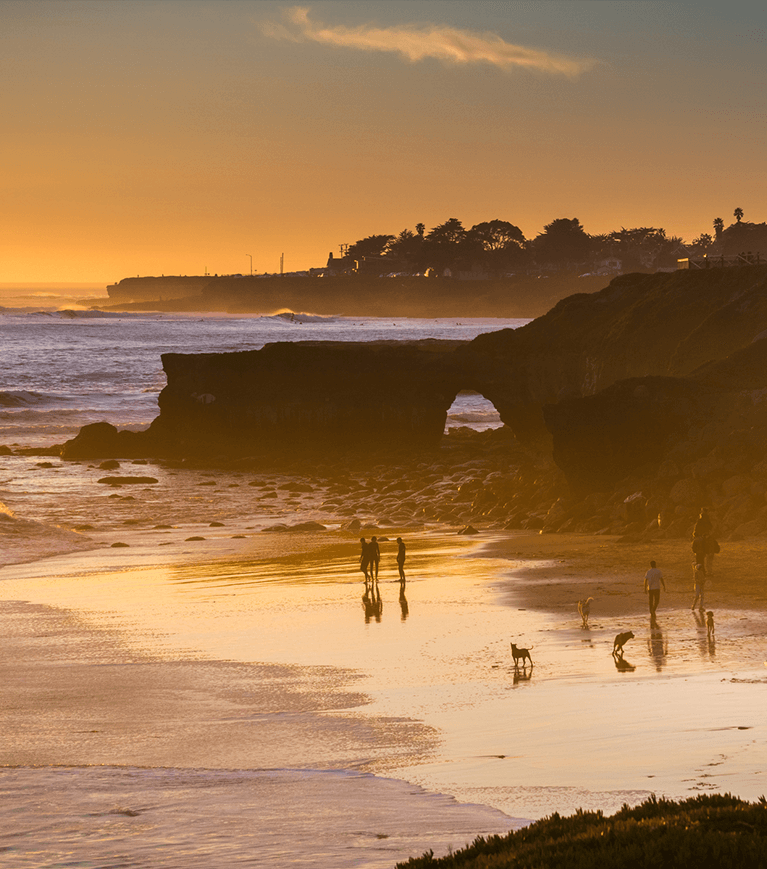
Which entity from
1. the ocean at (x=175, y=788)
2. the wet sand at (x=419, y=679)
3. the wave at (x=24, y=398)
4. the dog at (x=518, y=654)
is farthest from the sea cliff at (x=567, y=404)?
the wave at (x=24, y=398)

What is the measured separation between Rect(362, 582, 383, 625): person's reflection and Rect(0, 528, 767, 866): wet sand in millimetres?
207

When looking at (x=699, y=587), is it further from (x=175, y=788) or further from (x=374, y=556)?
(x=175, y=788)

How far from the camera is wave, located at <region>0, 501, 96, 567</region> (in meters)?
27.1

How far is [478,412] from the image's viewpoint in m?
69.6

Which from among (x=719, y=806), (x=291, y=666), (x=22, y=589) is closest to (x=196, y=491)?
(x=22, y=589)

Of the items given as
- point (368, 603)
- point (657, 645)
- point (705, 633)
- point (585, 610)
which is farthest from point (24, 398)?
point (657, 645)

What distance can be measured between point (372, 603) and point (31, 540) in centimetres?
1313

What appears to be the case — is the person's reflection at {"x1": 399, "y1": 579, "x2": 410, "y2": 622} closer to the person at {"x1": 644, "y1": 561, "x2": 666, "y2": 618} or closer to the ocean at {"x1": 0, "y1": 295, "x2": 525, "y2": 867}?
the ocean at {"x1": 0, "y1": 295, "x2": 525, "y2": 867}

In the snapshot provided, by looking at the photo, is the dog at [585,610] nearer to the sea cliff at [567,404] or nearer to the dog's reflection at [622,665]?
the dog's reflection at [622,665]

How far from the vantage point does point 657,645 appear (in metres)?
15.3

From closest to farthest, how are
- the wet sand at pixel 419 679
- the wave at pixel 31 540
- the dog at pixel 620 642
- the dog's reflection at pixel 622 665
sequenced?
1. the wet sand at pixel 419 679
2. the dog's reflection at pixel 622 665
3. the dog at pixel 620 642
4. the wave at pixel 31 540

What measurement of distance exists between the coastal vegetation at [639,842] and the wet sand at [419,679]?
129 centimetres

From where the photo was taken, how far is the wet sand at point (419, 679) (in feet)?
34.6

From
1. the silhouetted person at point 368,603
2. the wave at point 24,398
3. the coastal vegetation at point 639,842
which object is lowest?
the silhouetted person at point 368,603
